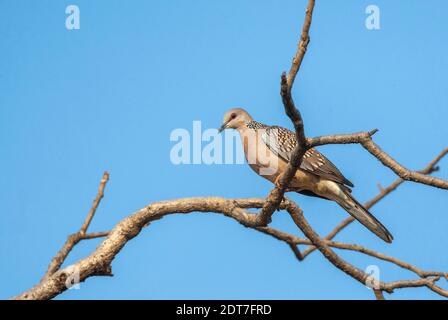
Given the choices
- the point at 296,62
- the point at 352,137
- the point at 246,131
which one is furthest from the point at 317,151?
the point at 296,62

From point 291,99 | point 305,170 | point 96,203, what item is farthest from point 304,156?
point 291,99

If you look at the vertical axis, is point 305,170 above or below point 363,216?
above

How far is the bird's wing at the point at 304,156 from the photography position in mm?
7898

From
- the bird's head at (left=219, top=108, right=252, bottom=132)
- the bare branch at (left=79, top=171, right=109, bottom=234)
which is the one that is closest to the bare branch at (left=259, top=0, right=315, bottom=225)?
the bare branch at (left=79, top=171, right=109, bottom=234)

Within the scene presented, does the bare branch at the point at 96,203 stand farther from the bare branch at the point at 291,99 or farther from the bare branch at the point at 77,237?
the bare branch at the point at 291,99

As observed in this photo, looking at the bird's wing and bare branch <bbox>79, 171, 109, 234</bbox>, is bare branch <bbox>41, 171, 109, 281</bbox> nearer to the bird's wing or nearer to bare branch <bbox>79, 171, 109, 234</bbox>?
bare branch <bbox>79, 171, 109, 234</bbox>

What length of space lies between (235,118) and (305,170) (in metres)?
1.40

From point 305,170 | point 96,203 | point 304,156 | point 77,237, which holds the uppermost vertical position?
point 304,156

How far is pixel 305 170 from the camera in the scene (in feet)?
25.9

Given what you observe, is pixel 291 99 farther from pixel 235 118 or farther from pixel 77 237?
pixel 235 118

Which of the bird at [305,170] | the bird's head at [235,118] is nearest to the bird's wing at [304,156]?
the bird at [305,170]

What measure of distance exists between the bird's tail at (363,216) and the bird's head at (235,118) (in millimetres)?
1690

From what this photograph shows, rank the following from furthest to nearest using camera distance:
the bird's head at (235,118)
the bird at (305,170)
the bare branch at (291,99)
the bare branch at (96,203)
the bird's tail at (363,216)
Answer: the bird's head at (235,118) → the bird at (305,170) → the bird's tail at (363,216) → the bare branch at (96,203) → the bare branch at (291,99)
